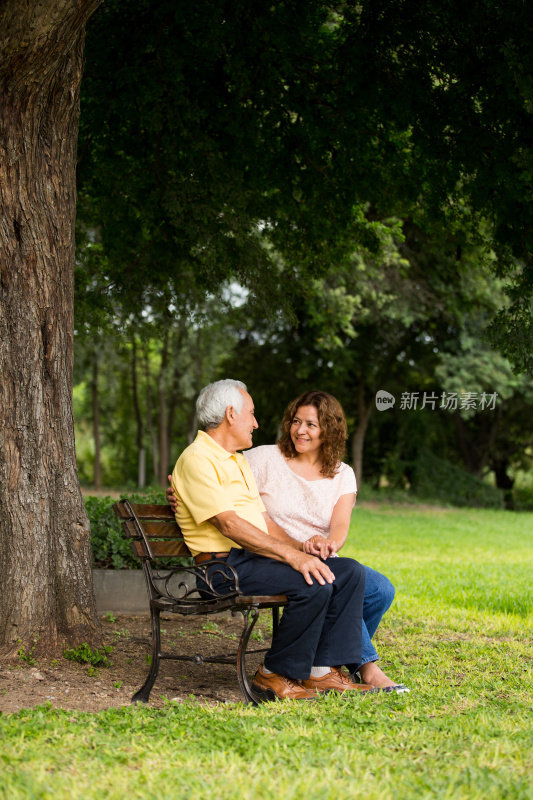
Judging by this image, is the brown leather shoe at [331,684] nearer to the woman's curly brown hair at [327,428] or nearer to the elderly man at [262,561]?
the elderly man at [262,561]

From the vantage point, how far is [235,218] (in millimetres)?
8234

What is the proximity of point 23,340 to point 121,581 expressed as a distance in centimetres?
279

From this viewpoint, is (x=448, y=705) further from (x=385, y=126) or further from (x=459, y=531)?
(x=459, y=531)

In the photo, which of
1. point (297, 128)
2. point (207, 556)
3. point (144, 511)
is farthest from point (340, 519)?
point (297, 128)

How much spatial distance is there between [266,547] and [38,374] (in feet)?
5.87

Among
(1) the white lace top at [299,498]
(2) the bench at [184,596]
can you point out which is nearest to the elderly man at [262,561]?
(2) the bench at [184,596]

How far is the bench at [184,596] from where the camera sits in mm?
4453

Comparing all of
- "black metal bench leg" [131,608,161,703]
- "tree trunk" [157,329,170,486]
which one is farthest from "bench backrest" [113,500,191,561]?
"tree trunk" [157,329,170,486]

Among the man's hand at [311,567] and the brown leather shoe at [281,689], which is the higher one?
the man's hand at [311,567]

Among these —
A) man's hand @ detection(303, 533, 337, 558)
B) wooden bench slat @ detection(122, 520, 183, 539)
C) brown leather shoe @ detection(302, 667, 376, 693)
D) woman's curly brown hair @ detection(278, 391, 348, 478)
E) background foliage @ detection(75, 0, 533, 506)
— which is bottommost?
brown leather shoe @ detection(302, 667, 376, 693)

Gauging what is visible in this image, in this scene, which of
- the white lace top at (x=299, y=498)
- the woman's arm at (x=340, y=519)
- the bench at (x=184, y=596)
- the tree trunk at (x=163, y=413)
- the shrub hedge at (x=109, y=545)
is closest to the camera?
the bench at (x=184, y=596)

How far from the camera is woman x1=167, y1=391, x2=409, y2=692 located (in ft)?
16.9

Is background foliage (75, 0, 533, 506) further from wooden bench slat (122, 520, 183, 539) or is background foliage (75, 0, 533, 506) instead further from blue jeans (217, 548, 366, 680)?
wooden bench slat (122, 520, 183, 539)

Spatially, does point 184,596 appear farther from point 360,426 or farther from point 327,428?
point 360,426
